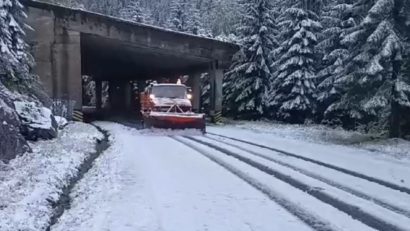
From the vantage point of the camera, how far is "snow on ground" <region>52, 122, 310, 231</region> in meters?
6.62

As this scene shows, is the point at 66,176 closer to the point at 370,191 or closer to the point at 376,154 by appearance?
the point at 370,191

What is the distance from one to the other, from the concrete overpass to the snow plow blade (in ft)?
37.3

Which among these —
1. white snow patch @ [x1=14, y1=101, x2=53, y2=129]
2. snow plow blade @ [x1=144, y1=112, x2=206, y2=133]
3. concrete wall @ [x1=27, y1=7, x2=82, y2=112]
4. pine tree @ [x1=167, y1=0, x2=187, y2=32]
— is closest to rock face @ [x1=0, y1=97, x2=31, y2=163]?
white snow patch @ [x1=14, y1=101, x2=53, y2=129]

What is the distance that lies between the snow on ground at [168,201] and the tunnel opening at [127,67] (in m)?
24.8

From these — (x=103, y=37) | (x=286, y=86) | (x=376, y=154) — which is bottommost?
(x=376, y=154)

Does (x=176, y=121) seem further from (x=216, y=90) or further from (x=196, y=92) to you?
(x=196, y=92)

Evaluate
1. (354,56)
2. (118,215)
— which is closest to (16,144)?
(118,215)

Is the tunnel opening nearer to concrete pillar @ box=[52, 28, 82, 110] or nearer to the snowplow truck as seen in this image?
concrete pillar @ box=[52, 28, 82, 110]

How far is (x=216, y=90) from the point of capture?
36.7 meters

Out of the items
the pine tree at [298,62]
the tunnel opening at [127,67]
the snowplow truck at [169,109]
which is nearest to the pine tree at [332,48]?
the pine tree at [298,62]

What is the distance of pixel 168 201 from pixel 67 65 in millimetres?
26520

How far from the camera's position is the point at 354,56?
2061 centimetres

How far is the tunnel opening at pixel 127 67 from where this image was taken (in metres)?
38.1

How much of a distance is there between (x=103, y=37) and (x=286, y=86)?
41.5 feet
